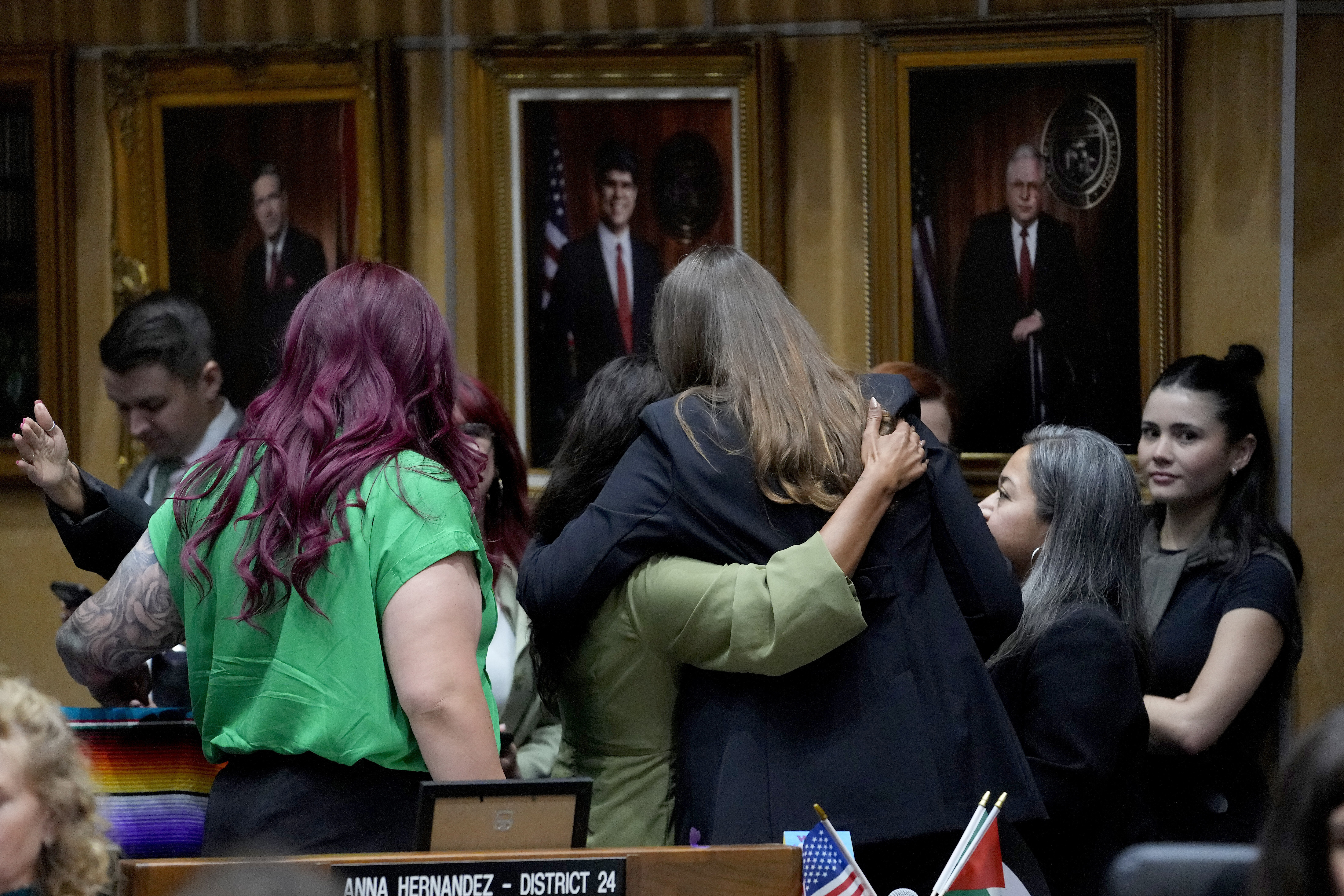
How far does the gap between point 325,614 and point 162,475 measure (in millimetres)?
2299

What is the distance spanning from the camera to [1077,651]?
292 cm

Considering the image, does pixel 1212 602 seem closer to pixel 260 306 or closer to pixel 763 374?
pixel 763 374

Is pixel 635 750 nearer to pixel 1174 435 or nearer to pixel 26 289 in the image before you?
pixel 1174 435

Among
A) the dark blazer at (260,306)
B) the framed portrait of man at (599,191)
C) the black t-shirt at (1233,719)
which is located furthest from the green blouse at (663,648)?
the dark blazer at (260,306)

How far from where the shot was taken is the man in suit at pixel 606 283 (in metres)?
4.85

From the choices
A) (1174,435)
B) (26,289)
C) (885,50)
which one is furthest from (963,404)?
(26,289)

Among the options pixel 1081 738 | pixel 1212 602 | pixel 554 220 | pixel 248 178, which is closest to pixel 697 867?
pixel 1081 738

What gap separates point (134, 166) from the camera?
5.02 metres

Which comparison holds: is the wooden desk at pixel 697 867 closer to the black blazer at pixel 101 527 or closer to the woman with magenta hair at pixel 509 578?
the black blazer at pixel 101 527

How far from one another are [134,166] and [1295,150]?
12.0 ft

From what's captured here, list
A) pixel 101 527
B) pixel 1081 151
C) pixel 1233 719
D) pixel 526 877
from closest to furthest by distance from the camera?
pixel 526 877 → pixel 101 527 → pixel 1233 719 → pixel 1081 151

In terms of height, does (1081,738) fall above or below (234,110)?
below

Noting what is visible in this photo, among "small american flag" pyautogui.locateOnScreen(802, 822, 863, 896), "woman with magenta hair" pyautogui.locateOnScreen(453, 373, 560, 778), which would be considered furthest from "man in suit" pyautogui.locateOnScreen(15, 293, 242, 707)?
"small american flag" pyautogui.locateOnScreen(802, 822, 863, 896)

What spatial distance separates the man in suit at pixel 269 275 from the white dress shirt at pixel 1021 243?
2.19 meters
